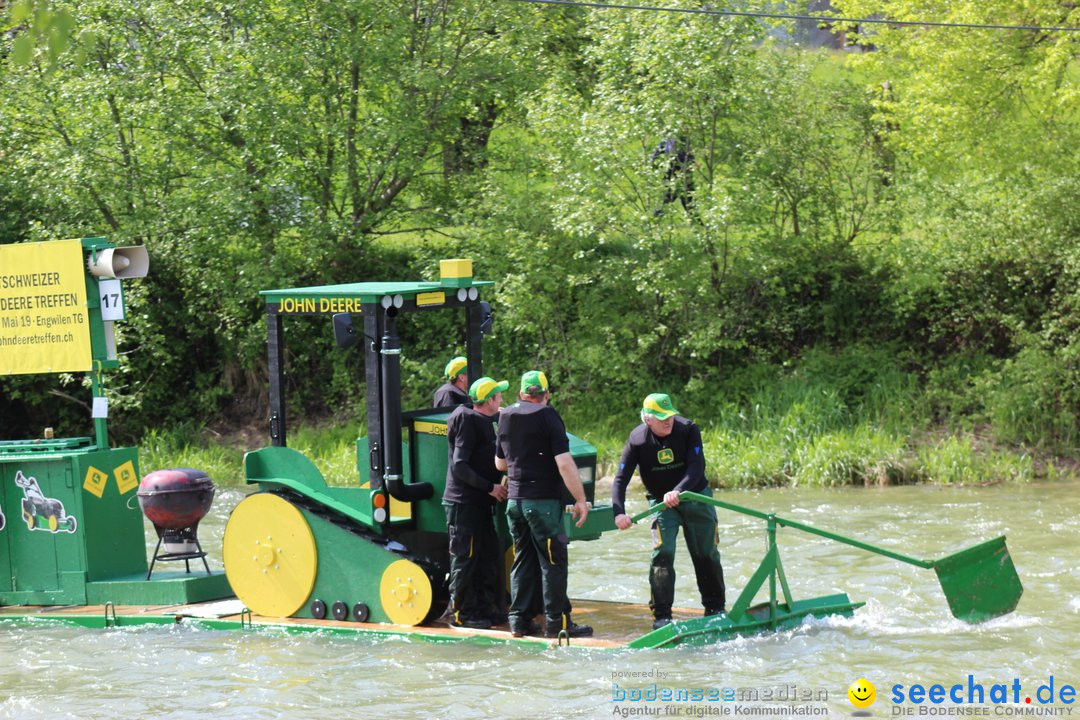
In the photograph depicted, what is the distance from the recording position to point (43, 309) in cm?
1084

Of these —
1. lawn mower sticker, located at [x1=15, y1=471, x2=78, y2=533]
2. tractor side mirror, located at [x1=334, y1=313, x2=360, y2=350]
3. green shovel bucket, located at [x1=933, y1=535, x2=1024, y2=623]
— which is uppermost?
tractor side mirror, located at [x1=334, y1=313, x2=360, y2=350]

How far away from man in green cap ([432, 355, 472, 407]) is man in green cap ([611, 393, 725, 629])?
173 centimetres

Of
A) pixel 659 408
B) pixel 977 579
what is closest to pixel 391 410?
pixel 659 408

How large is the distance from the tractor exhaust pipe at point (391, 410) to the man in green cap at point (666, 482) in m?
1.52

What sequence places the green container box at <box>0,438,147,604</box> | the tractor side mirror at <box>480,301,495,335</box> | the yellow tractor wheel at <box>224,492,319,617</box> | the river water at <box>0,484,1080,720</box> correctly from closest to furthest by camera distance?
the river water at <box>0,484,1080,720</box> < the yellow tractor wheel at <box>224,492,319,617</box> < the tractor side mirror at <box>480,301,495,335</box> < the green container box at <box>0,438,147,604</box>

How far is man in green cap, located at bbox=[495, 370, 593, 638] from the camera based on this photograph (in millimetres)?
9086

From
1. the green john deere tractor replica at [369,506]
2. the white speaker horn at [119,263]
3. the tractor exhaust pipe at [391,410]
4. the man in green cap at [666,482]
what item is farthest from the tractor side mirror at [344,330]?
the white speaker horn at [119,263]

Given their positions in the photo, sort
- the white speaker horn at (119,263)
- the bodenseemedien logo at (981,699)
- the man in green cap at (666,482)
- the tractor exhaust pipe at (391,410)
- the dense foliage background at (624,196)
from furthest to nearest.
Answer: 1. the dense foliage background at (624,196)
2. the white speaker horn at (119,263)
3. the tractor exhaust pipe at (391,410)
4. the man in green cap at (666,482)
5. the bodenseemedien logo at (981,699)

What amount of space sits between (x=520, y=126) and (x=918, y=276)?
6.58 meters

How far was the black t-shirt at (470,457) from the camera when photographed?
9359mm

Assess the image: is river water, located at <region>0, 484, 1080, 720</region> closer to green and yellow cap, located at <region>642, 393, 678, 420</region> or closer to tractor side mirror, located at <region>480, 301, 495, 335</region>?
green and yellow cap, located at <region>642, 393, 678, 420</region>

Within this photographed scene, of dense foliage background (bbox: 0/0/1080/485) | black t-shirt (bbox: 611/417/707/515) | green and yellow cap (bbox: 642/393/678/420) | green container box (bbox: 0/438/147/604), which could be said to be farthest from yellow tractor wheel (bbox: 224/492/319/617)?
dense foliage background (bbox: 0/0/1080/485)

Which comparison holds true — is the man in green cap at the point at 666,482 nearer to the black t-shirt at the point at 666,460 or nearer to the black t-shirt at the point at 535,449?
the black t-shirt at the point at 666,460

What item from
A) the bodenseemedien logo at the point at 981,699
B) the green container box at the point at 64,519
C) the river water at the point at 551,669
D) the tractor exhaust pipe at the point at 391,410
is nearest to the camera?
the bodenseemedien logo at the point at 981,699
